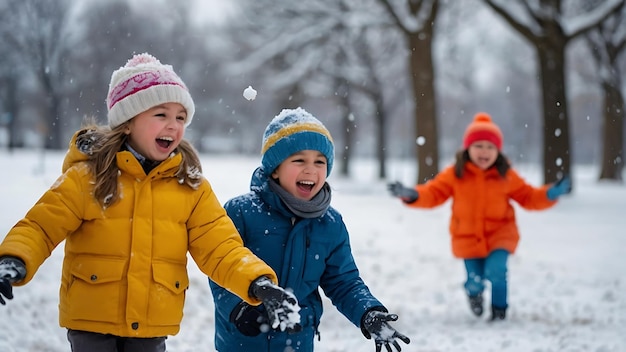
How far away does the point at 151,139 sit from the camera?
2.86 meters

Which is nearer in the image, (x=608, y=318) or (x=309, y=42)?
(x=608, y=318)

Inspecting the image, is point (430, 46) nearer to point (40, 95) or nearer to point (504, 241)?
point (504, 241)

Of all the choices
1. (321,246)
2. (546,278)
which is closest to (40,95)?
(546,278)

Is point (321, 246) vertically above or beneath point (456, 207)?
beneath

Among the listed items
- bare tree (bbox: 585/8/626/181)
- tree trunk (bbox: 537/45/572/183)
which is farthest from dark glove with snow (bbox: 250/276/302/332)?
bare tree (bbox: 585/8/626/181)

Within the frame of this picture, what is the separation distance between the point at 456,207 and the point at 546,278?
8.00 ft

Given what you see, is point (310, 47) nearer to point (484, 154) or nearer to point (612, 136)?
point (612, 136)

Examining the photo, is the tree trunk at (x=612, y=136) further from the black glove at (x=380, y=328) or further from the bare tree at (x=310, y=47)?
the black glove at (x=380, y=328)

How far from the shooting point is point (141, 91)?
2.88 metres

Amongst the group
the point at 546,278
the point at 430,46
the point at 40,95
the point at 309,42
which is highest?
the point at 40,95

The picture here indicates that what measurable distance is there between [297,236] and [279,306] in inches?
27.4

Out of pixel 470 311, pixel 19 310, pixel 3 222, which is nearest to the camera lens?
pixel 19 310

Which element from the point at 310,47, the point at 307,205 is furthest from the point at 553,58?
the point at 307,205

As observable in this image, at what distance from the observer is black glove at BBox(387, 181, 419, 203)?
5.89m
